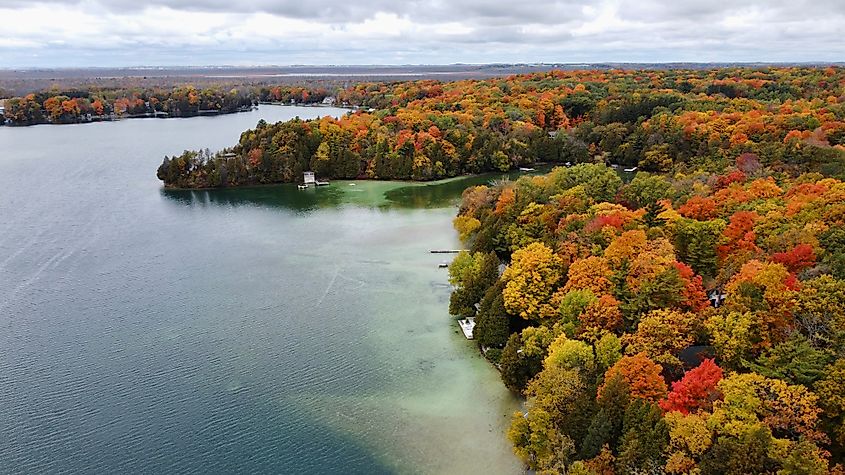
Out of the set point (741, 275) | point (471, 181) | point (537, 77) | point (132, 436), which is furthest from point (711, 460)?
point (537, 77)

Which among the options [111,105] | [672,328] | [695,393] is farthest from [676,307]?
[111,105]

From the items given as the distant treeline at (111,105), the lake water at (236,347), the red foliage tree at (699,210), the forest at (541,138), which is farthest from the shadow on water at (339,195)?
the distant treeline at (111,105)

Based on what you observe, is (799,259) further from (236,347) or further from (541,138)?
(541,138)

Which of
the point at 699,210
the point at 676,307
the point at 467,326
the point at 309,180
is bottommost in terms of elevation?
the point at 467,326

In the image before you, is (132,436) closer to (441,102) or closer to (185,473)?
(185,473)

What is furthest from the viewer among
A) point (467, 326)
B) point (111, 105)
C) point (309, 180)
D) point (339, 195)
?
point (111, 105)

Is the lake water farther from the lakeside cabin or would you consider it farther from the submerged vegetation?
the lakeside cabin
